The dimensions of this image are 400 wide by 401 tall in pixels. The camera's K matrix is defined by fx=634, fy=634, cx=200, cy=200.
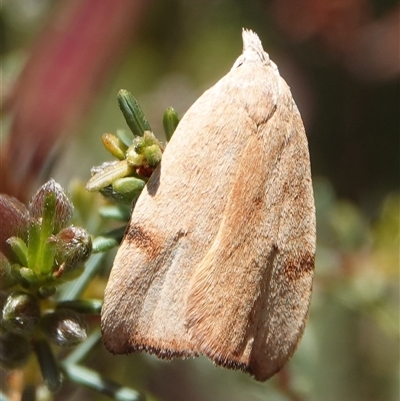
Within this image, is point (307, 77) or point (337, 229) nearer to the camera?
point (337, 229)

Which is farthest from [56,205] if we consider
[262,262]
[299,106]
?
[299,106]

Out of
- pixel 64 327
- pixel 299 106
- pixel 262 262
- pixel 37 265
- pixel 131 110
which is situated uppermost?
pixel 131 110

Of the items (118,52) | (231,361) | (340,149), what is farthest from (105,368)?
(340,149)

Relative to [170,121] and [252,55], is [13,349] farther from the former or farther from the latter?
[252,55]

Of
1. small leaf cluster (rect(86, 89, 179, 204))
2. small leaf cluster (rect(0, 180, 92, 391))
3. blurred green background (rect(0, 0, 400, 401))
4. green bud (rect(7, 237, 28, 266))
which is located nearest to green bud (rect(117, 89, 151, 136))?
small leaf cluster (rect(86, 89, 179, 204))

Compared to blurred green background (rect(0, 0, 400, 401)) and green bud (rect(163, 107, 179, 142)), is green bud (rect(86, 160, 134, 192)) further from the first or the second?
blurred green background (rect(0, 0, 400, 401))

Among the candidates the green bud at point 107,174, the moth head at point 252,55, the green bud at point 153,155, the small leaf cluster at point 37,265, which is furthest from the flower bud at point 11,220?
the moth head at point 252,55

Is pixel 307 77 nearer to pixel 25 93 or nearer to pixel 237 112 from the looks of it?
pixel 25 93
